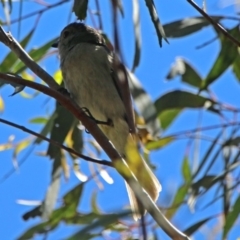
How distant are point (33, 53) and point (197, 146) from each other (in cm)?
75

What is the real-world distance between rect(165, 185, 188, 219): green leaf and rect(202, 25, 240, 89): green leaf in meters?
0.37

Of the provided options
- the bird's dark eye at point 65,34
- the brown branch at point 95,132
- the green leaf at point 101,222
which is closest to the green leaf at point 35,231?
the brown branch at point 95,132

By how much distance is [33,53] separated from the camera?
272 centimetres

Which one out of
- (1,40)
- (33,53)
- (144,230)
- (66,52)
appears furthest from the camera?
(66,52)

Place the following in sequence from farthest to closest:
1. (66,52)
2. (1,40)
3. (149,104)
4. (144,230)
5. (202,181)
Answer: (66,52) → (149,104) → (202,181) → (1,40) → (144,230)

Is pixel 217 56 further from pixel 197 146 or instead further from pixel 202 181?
pixel 202 181

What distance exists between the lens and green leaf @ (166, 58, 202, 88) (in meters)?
2.70

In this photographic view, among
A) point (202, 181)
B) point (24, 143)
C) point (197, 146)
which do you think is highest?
point (24, 143)

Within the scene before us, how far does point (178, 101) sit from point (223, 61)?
288mm

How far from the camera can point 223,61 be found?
2430 millimetres

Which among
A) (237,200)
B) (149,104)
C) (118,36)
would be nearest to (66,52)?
(149,104)

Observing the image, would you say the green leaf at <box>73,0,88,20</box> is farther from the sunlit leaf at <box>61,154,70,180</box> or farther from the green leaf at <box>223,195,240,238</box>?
the sunlit leaf at <box>61,154,70,180</box>

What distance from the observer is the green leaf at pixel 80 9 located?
1853 mm

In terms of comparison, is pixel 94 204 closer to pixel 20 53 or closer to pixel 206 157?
pixel 206 157
